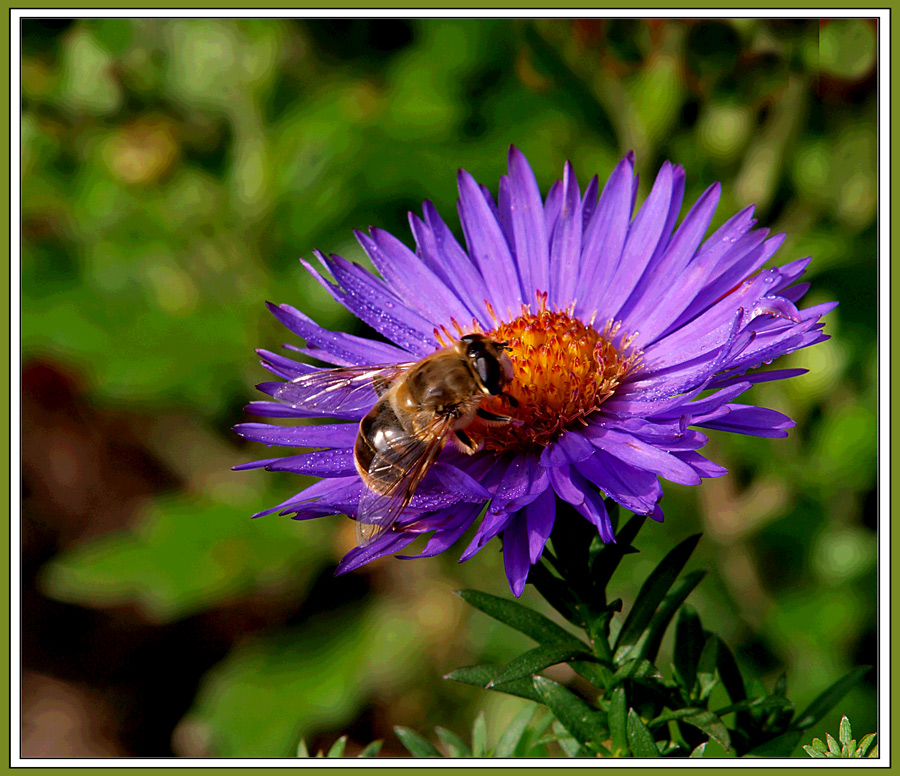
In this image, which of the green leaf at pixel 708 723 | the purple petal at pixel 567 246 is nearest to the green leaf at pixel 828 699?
the green leaf at pixel 708 723

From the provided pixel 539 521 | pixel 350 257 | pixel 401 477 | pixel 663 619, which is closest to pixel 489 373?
pixel 401 477

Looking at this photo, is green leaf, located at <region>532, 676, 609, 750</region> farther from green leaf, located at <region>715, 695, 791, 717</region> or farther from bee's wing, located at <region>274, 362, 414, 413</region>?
bee's wing, located at <region>274, 362, 414, 413</region>

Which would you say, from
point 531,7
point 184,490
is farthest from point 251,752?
point 531,7

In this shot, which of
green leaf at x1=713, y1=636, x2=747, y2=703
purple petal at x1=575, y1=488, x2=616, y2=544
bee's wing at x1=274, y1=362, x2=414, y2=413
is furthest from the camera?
bee's wing at x1=274, y1=362, x2=414, y2=413

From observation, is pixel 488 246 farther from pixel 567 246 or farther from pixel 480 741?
pixel 480 741

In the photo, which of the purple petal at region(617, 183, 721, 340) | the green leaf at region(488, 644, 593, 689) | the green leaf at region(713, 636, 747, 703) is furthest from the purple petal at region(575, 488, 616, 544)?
the purple petal at region(617, 183, 721, 340)

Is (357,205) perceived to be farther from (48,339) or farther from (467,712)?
(467,712)
